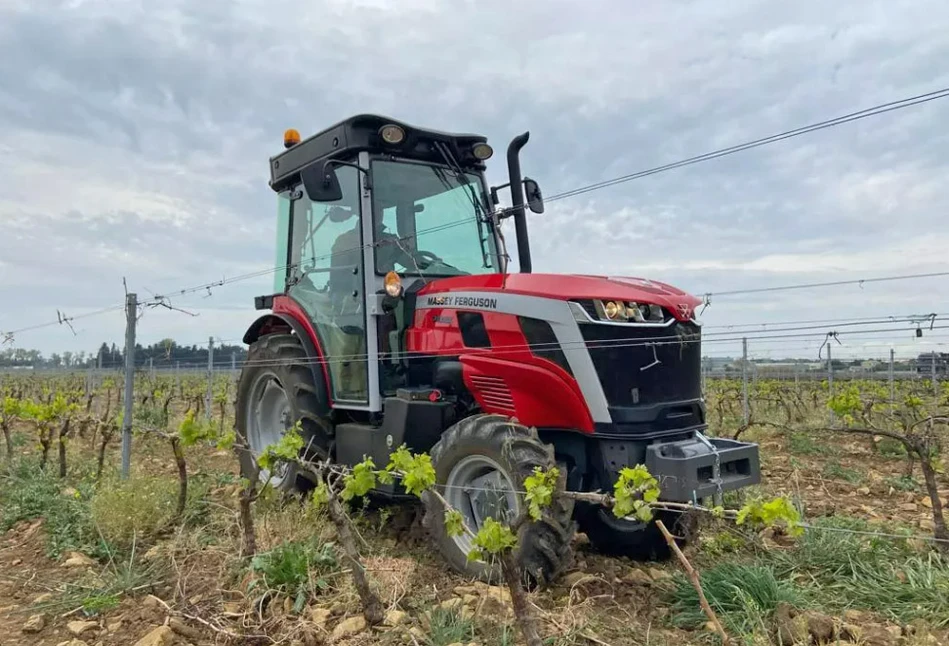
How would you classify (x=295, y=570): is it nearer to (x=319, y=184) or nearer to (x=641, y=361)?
(x=641, y=361)

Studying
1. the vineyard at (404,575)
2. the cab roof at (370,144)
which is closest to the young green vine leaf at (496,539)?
the vineyard at (404,575)

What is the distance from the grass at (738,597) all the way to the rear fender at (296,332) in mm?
2984

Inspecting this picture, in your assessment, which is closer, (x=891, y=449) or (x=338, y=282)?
(x=338, y=282)

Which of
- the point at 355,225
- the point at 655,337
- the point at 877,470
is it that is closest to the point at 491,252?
the point at 355,225

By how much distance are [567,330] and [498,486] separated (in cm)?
95

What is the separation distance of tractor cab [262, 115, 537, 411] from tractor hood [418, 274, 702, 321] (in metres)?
0.67

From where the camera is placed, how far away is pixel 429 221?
211 inches

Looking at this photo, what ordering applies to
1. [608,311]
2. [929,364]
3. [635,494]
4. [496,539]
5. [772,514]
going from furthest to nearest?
[929,364] < [608,311] < [635,494] < [496,539] < [772,514]

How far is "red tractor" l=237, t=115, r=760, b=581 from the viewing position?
3.95 m

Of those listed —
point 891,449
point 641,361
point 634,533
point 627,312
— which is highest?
point 627,312

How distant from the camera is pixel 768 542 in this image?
15.4 feet

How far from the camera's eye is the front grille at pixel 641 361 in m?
3.96

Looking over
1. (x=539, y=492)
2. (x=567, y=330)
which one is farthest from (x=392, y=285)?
(x=539, y=492)

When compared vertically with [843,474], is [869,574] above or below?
above
